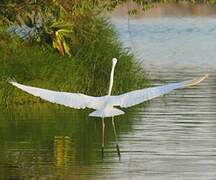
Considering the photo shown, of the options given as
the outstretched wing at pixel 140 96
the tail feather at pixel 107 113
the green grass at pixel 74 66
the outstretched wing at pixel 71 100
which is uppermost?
the outstretched wing at pixel 140 96

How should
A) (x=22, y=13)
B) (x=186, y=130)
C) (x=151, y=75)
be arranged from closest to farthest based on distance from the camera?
(x=186, y=130) < (x=22, y=13) < (x=151, y=75)

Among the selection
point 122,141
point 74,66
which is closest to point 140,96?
point 122,141

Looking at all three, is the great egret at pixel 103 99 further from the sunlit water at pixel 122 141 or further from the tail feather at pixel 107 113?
the sunlit water at pixel 122 141

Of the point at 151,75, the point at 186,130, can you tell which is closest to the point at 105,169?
the point at 186,130

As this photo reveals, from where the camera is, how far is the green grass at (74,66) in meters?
23.1

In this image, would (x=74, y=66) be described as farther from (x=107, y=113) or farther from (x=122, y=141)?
(x=107, y=113)

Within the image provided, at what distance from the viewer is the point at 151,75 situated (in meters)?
31.9

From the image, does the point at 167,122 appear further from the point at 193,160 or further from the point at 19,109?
the point at 193,160

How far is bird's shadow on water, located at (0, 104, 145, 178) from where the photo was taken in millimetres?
14844

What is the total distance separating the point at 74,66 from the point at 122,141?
6685 millimetres

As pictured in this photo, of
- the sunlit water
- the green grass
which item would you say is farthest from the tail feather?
the green grass

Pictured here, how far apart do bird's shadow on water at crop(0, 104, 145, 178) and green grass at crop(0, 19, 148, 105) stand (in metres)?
0.81

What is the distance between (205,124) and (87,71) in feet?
16.3

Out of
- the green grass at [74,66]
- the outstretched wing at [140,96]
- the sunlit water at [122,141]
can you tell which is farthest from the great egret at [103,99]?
the green grass at [74,66]
